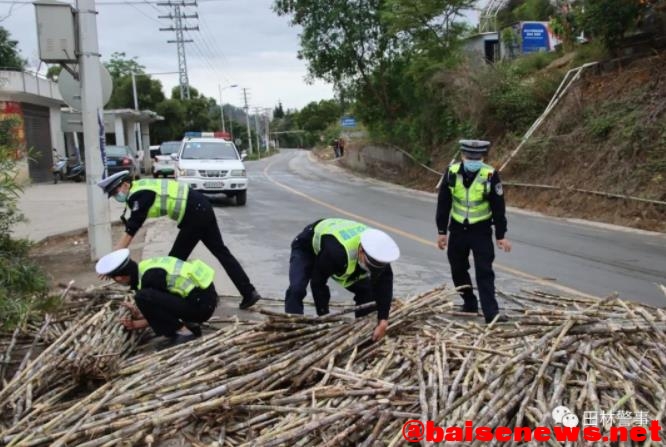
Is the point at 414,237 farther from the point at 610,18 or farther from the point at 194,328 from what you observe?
the point at 610,18

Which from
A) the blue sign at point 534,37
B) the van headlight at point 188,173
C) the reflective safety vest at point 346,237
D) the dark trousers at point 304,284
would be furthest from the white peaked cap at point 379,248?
the blue sign at point 534,37

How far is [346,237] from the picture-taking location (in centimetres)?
463

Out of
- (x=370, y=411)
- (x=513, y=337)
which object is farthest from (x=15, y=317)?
(x=513, y=337)

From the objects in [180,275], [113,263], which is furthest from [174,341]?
[113,263]

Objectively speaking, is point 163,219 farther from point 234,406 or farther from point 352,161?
point 352,161

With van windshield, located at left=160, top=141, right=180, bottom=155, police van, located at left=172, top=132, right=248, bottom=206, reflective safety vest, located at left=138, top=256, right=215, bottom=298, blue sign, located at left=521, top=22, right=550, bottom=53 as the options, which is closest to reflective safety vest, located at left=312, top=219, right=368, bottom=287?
reflective safety vest, located at left=138, top=256, right=215, bottom=298

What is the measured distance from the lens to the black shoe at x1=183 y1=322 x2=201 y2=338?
508 cm

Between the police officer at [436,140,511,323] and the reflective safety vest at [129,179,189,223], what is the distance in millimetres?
2491

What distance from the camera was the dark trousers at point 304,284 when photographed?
4.99 metres

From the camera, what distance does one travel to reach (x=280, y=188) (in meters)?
21.9

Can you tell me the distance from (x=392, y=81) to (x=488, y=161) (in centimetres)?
863

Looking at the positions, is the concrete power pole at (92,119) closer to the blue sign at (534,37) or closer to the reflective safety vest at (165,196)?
the reflective safety vest at (165,196)

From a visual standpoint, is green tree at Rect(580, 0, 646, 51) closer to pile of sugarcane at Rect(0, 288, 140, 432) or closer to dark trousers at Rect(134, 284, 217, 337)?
dark trousers at Rect(134, 284, 217, 337)

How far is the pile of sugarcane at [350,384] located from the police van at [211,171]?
11.5 m
